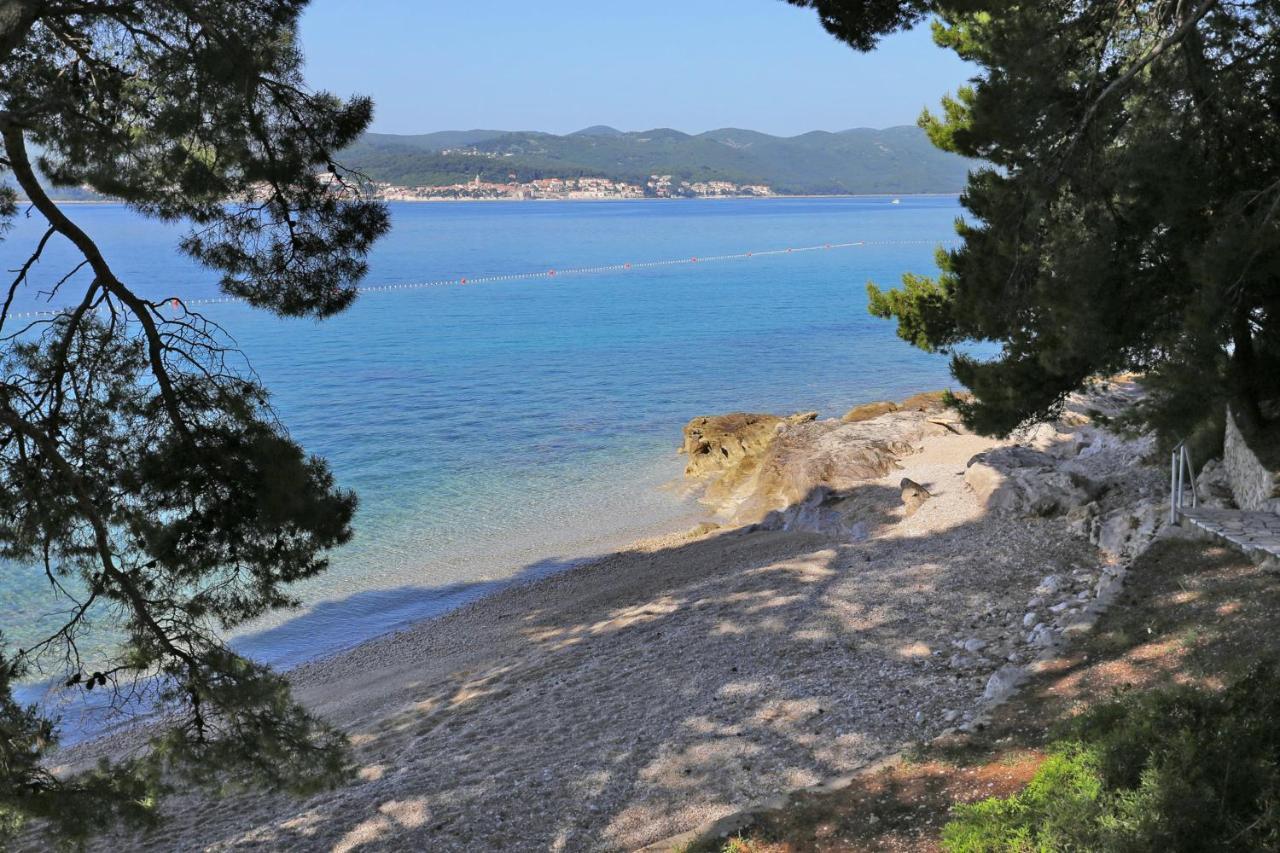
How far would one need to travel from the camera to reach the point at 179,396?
6.00 metres

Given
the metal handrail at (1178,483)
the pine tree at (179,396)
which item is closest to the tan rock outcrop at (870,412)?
the metal handrail at (1178,483)

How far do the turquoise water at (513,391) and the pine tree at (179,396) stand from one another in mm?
6634

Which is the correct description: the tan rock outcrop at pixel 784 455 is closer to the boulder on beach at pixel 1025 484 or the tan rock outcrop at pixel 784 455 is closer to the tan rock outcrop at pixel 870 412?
the tan rock outcrop at pixel 870 412

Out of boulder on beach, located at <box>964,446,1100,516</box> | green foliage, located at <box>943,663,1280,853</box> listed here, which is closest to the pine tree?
green foliage, located at <box>943,663,1280,853</box>

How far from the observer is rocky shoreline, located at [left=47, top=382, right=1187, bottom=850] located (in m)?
6.24

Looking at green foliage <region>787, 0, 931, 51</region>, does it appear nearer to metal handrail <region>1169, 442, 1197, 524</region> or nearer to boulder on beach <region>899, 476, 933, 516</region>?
metal handrail <region>1169, 442, 1197, 524</region>

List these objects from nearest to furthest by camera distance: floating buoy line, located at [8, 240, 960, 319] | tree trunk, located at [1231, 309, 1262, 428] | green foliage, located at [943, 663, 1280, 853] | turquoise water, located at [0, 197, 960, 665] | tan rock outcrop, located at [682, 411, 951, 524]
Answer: green foliage, located at [943, 663, 1280, 853]
tree trunk, located at [1231, 309, 1262, 428]
turquoise water, located at [0, 197, 960, 665]
tan rock outcrop, located at [682, 411, 951, 524]
floating buoy line, located at [8, 240, 960, 319]

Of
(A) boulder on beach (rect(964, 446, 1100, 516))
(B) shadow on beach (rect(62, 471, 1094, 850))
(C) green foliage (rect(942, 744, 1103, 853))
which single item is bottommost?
(B) shadow on beach (rect(62, 471, 1094, 850))

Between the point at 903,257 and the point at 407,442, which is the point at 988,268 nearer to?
the point at 407,442

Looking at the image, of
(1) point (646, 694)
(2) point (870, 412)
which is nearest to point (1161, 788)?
(1) point (646, 694)

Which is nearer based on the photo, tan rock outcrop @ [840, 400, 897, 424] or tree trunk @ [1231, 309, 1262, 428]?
tree trunk @ [1231, 309, 1262, 428]

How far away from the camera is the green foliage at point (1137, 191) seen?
7.20 meters

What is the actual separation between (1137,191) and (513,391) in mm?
22026

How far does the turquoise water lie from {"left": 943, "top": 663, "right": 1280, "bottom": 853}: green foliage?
981cm
